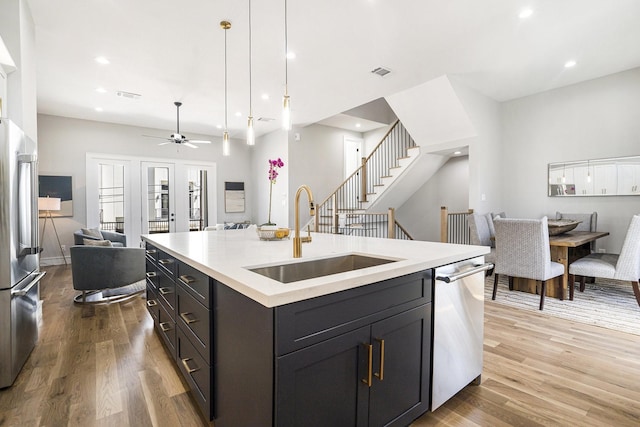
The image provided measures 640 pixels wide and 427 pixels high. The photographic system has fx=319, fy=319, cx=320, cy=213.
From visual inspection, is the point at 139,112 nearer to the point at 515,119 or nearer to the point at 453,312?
the point at 453,312

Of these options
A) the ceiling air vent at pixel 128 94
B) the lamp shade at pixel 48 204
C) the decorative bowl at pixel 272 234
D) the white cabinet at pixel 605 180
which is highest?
the ceiling air vent at pixel 128 94

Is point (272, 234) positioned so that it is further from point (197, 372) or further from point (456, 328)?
point (456, 328)

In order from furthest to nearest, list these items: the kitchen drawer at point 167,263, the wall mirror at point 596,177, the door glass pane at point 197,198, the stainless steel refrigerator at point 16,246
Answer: the door glass pane at point 197,198, the wall mirror at point 596,177, the kitchen drawer at point 167,263, the stainless steel refrigerator at point 16,246

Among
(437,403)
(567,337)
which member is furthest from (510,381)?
(567,337)

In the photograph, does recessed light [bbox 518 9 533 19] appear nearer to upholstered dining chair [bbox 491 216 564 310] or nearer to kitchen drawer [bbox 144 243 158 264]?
upholstered dining chair [bbox 491 216 564 310]

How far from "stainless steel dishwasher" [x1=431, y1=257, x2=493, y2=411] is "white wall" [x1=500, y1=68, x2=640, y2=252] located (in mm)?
4623

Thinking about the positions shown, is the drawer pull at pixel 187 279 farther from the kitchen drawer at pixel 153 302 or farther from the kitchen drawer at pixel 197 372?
the kitchen drawer at pixel 153 302

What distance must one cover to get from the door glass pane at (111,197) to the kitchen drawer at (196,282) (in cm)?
625

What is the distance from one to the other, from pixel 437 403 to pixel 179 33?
4.01m

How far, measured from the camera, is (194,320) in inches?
65.9

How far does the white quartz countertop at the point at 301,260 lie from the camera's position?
1.07 meters

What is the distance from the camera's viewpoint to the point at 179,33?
135 inches

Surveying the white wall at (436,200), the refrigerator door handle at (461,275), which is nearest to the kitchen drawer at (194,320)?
the refrigerator door handle at (461,275)

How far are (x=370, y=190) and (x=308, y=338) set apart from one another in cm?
693
